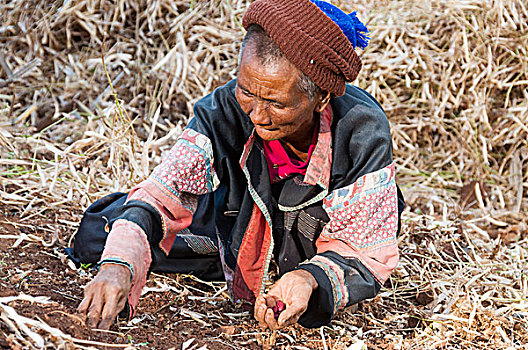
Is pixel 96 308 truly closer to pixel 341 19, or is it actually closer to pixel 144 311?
pixel 144 311

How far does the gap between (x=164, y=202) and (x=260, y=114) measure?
42 cm

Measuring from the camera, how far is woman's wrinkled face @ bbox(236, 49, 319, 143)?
193 cm

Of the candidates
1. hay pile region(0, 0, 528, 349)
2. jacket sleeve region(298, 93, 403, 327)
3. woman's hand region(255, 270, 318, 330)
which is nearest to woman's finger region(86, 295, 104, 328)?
woman's hand region(255, 270, 318, 330)

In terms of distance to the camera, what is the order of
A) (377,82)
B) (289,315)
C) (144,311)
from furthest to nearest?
1. (377,82)
2. (144,311)
3. (289,315)

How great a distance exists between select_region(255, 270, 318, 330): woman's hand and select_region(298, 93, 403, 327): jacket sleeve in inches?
4.3

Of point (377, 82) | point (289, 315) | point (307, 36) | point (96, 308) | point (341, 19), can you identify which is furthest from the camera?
point (377, 82)

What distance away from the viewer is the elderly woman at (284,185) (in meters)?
1.91

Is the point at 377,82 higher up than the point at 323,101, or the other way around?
the point at 323,101


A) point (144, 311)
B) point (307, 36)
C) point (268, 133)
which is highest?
point (307, 36)

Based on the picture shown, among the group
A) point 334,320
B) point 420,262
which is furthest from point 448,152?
point 334,320

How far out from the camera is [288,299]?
188 centimetres

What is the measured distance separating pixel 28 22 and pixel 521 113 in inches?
125

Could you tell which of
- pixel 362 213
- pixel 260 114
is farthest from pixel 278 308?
pixel 260 114

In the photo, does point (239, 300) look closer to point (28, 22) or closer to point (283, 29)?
point (283, 29)
